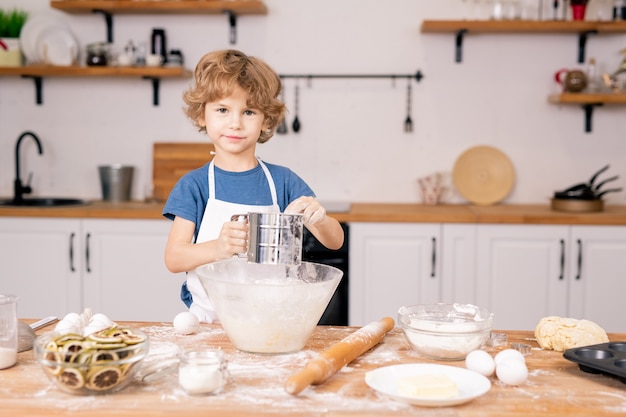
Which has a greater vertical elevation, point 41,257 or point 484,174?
point 484,174

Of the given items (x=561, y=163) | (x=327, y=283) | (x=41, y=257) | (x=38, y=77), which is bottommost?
(x=41, y=257)

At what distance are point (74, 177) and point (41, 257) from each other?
689mm

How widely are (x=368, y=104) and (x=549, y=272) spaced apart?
1209 mm

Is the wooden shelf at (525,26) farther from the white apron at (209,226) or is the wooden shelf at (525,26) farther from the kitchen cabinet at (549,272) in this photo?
the white apron at (209,226)

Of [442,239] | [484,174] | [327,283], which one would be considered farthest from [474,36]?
[327,283]

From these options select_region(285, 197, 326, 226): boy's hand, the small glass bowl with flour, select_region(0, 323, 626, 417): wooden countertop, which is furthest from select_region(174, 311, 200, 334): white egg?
the small glass bowl with flour

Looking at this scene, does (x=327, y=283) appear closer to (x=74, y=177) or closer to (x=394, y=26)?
(x=394, y=26)

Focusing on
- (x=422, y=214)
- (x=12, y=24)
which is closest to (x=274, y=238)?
(x=422, y=214)

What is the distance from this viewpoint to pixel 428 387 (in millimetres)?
1012

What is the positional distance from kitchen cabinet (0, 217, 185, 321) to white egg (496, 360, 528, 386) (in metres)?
2.13

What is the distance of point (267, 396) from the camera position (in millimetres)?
1031

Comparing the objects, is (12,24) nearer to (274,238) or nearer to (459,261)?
(459,261)

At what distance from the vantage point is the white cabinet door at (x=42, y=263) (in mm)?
3086

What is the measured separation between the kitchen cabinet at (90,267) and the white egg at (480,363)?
207cm
